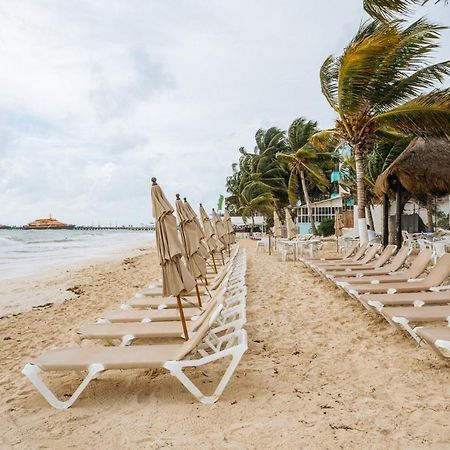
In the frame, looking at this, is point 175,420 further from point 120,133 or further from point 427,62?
point 120,133

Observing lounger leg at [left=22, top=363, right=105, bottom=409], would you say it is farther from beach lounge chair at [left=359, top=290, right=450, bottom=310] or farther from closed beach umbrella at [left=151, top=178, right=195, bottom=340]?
beach lounge chair at [left=359, top=290, right=450, bottom=310]

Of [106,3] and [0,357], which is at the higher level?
[106,3]

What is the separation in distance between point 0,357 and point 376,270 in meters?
5.97

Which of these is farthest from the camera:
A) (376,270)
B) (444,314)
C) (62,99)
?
(62,99)

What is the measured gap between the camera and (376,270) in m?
7.31

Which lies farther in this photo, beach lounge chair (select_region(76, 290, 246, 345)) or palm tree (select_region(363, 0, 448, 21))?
palm tree (select_region(363, 0, 448, 21))

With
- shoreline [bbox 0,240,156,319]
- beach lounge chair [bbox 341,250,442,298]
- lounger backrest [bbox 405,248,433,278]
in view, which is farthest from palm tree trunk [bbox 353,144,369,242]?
shoreline [bbox 0,240,156,319]

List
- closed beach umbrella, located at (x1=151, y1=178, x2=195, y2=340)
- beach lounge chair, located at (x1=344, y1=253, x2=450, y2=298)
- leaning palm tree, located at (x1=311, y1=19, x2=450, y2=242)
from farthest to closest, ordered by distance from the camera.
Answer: leaning palm tree, located at (x1=311, y1=19, x2=450, y2=242) < beach lounge chair, located at (x1=344, y1=253, x2=450, y2=298) < closed beach umbrella, located at (x1=151, y1=178, x2=195, y2=340)

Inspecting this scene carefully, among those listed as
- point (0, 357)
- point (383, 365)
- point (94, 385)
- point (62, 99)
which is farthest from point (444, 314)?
point (62, 99)

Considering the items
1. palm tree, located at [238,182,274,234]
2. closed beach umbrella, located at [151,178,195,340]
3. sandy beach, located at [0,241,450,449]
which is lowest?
sandy beach, located at [0,241,450,449]

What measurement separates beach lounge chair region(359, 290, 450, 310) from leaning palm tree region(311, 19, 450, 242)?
6523 millimetres

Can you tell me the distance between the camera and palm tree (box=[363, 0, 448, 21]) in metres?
7.05

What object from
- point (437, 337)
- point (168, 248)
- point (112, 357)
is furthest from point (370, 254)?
point (112, 357)

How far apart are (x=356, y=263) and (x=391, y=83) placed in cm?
552
